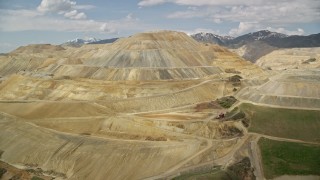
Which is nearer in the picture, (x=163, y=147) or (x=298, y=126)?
(x=163, y=147)

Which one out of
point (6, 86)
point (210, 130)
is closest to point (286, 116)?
point (210, 130)

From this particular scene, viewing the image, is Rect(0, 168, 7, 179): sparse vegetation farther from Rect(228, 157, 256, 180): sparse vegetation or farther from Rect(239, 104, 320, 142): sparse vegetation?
Rect(239, 104, 320, 142): sparse vegetation

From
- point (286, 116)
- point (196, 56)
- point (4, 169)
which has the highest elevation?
point (196, 56)

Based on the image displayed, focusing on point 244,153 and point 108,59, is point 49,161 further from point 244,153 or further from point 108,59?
point 108,59

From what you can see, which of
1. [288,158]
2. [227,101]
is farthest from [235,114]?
[288,158]

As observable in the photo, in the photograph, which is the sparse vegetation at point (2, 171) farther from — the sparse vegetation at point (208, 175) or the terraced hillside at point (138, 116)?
the sparse vegetation at point (208, 175)

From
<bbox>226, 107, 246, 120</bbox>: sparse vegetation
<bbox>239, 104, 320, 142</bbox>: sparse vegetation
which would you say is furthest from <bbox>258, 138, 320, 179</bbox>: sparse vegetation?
<bbox>226, 107, 246, 120</bbox>: sparse vegetation

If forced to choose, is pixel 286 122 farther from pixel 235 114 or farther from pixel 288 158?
pixel 288 158

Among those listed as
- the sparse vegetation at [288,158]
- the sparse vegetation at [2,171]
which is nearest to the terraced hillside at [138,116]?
the sparse vegetation at [2,171]

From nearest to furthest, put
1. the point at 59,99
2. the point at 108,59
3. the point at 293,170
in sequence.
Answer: the point at 293,170, the point at 59,99, the point at 108,59
